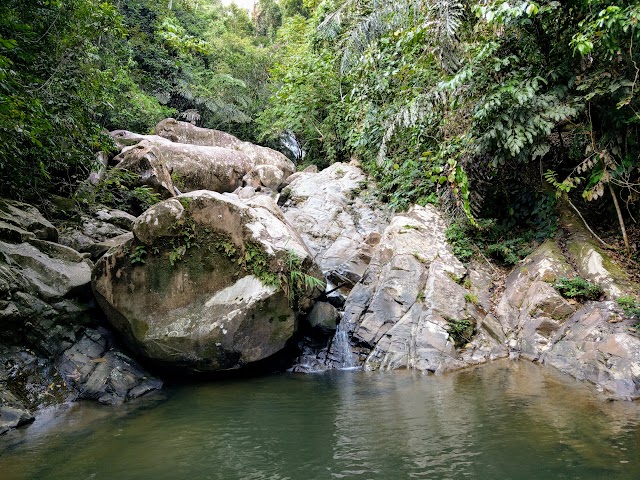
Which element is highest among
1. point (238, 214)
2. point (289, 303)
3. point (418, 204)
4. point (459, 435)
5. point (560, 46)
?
point (560, 46)

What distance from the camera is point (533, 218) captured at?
901 centimetres

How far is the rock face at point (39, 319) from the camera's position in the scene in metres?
5.94

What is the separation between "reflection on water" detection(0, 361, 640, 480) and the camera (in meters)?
3.54

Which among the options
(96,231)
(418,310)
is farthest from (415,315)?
(96,231)

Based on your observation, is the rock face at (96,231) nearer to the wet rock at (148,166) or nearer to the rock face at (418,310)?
the wet rock at (148,166)

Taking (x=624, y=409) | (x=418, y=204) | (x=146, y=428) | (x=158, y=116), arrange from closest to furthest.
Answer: (x=624, y=409)
(x=146, y=428)
(x=418, y=204)
(x=158, y=116)

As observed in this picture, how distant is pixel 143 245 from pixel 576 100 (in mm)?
7443

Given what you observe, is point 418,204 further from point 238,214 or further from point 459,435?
point 459,435

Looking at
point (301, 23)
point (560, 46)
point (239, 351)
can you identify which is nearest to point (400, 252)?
point (239, 351)

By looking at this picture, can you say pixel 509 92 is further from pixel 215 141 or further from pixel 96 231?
pixel 215 141

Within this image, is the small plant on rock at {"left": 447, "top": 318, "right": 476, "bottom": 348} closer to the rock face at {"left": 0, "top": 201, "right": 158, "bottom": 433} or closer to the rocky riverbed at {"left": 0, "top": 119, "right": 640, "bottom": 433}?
the rocky riverbed at {"left": 0, "top": 119, "right": 640, "bottom": 433}

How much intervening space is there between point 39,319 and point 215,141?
11.6m

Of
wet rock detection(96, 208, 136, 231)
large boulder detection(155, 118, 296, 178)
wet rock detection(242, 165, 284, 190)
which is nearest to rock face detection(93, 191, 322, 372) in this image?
wet rock detection(96, 208, 136, 231)

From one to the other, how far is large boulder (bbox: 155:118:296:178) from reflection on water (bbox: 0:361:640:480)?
11.1m
